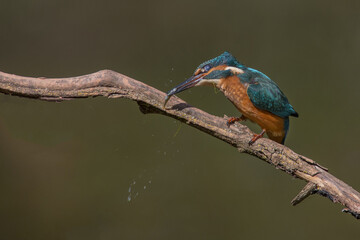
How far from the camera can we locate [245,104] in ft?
7.18

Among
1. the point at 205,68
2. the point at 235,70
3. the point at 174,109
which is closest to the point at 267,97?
the point at 235,70

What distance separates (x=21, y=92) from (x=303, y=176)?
1.33 metres

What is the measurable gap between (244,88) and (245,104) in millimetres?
85

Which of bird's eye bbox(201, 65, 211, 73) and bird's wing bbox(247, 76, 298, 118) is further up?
bird's eye bbox(201, 65, 211, 73)

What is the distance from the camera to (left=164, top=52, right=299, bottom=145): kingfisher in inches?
85.6

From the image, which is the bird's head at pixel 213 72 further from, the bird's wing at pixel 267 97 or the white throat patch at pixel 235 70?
the bird's wing at pixel 267 97

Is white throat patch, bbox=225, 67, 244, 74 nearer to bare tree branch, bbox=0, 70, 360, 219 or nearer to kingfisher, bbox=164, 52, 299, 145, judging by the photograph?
kingfisher, bbox=164, 52, 299, 145

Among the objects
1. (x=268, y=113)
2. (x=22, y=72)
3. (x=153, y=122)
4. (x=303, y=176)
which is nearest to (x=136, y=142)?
(x=153, y=122)

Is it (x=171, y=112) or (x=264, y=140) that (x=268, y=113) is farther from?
(x=171, y=112)

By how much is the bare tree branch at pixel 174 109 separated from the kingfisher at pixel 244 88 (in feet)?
0.98

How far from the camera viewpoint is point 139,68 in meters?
3.80

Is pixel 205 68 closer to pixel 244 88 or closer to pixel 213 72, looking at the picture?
pixel 213 72

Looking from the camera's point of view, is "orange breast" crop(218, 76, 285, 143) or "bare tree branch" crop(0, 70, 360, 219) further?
"orange breast" crop(218, 76, 285, 143)

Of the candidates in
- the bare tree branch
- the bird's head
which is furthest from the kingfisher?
the bare tree branch
